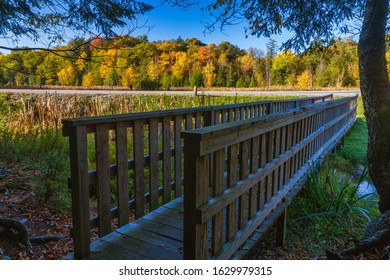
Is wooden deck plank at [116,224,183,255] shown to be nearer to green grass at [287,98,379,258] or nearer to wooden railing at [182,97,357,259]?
wooden railing at [182,97,357,259]

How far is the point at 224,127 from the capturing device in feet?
4.43

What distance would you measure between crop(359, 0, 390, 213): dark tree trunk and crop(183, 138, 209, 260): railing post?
1.96m

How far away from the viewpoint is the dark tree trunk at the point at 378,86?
2.52 metres

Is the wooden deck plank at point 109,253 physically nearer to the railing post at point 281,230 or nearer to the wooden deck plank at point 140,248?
the wooden deck plank at point 140,248

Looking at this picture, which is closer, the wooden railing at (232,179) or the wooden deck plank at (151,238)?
the wooden railing at (232,179)

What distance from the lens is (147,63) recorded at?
3.60 meters

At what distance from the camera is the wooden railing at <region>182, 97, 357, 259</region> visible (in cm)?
123

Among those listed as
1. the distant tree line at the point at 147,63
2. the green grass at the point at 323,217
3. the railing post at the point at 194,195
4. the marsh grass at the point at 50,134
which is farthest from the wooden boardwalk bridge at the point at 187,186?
the distant tree line at the point at 147,63

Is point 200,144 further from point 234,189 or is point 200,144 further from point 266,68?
point 266,68

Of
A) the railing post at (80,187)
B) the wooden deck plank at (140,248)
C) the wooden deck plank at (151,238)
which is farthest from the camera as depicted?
the wooden deck plank at (151,238)

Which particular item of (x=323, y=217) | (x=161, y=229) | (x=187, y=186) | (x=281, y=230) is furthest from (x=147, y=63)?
(x=187, y=186)

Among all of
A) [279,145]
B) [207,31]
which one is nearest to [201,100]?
[207,31]

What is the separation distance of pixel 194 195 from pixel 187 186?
47 millimetres
